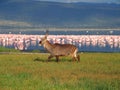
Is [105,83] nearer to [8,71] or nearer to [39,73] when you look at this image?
[39,73]

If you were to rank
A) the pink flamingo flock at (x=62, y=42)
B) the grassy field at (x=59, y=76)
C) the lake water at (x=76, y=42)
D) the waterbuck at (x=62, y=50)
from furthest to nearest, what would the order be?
the pink flamingo flock at (x=62, y=42), the lake water at (x=76, y=42), the waterbuck at (x=62, y=50), the grassy field at (x=59, y=76)

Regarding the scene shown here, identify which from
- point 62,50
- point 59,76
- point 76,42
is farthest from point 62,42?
point 59,76

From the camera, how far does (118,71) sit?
19.9 meters

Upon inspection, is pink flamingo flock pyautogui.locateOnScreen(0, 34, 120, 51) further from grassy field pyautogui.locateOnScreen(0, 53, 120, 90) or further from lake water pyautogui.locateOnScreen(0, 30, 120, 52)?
grassy field pyautogui.locateOnScreen(0, 53, 120, 90)

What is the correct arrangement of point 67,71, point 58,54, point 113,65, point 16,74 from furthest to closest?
1. point 58,54
2. point 113,65
3. point 67,71
4. point 16,74

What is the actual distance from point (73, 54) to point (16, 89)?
11038mm

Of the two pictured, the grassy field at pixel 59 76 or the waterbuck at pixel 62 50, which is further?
the waterbuck at pixel 62 50

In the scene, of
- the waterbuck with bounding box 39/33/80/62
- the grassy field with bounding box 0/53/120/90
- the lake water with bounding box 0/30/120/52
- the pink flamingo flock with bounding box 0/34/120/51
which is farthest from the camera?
the pink flamingo flock with bounding box 0/34/120/51

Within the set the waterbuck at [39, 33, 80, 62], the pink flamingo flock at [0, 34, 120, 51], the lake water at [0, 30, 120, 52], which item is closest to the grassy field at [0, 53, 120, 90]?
the waterbuck at [39, 33, 80, 62]

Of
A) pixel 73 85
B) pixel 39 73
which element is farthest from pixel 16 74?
pixel 73 85

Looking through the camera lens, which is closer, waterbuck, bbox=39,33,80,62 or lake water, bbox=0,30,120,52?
waterbuck, bbox=39,33,80,62

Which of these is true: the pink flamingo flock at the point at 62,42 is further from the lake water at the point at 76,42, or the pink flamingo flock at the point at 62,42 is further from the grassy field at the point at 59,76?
the grassy field at the point at 59,76

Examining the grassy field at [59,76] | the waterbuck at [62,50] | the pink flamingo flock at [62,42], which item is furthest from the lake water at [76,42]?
the grassy field at [59,76]

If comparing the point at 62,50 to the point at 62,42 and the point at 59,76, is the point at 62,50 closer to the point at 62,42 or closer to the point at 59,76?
the point at 59,76
